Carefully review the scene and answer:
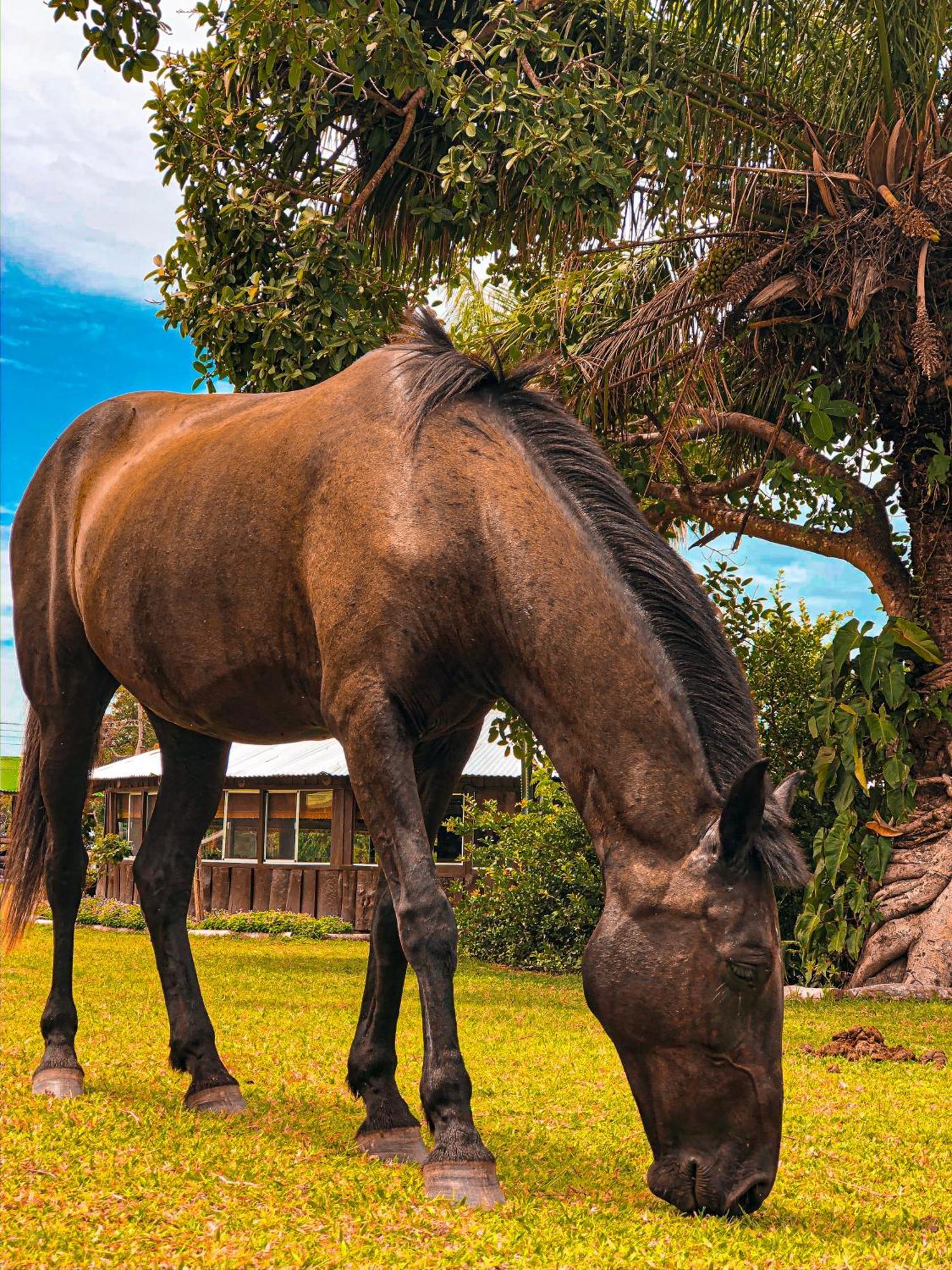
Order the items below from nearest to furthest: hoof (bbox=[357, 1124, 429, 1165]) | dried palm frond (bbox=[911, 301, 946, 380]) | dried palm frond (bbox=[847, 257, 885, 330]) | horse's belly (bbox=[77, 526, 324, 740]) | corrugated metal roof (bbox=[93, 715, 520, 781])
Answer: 1. hoof (bbox=[357, 1124, 429, 1165])
2. horse's belly (bbox=[77, 526, 324, 740])
3. dried palm frond (bbox=[911, 301, 946, 380])
4. dried palm frond (bbox=[847, 257, 885, 330])
5. corrugated metal roof (bbox=[93, 715, 520, 781])

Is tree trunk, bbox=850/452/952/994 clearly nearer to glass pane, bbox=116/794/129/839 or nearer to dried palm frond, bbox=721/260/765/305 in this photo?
dried palm frond, bbox=721/260/765/305

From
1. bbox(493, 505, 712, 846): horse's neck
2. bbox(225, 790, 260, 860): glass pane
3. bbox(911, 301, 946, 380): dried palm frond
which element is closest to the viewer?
bbox(493, 505, 712, 846): horse's neck

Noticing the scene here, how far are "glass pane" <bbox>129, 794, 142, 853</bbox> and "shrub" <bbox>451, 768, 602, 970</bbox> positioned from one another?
18.0 meters

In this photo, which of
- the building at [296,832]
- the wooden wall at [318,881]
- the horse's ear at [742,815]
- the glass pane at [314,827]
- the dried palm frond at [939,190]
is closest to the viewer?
the horse's ear at [742,815]

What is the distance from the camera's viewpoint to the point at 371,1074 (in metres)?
4.27

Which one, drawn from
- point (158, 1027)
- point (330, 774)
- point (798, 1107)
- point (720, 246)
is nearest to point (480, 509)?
point (798, 1107)

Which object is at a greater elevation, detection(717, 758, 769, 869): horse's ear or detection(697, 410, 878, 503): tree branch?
A: detection(697, 410, 878, 503): tree branch

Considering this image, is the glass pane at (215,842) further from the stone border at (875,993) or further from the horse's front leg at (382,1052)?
the horse's front leg at (382,1052)

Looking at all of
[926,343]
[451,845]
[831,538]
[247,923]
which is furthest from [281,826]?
[926,343]

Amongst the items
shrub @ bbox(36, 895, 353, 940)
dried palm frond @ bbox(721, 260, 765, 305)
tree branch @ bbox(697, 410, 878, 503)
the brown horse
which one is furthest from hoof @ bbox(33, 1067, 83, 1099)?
shrub @ bbox(36, 895, 353, 940)

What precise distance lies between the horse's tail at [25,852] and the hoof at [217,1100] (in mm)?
1493

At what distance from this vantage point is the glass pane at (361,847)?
84.2 ft

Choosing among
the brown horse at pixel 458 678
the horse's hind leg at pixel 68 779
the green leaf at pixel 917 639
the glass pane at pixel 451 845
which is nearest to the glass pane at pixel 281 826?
the glass pane at pixel 451 845

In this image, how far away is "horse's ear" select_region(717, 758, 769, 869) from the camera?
313 cm
